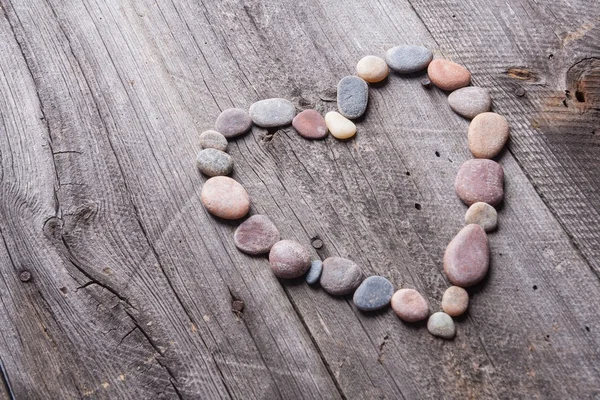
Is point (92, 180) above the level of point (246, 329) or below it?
above

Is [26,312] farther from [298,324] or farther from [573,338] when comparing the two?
[573,338]

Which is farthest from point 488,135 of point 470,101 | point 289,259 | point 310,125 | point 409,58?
point 289,259

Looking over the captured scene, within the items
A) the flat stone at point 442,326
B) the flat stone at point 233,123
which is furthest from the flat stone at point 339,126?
the flat stone at point 442,326

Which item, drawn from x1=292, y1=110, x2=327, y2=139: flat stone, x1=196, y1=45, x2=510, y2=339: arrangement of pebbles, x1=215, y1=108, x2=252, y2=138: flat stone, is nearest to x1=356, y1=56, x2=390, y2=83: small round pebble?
x1=196, y1=45, x2=510, y2=339: arrangement of pebbles

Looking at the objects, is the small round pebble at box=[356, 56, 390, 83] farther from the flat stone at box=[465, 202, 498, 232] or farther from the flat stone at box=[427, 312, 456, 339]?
the flat stone at box=[427, 312, 456, 339]

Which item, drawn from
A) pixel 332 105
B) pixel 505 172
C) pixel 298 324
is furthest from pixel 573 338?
pixel 332 105
